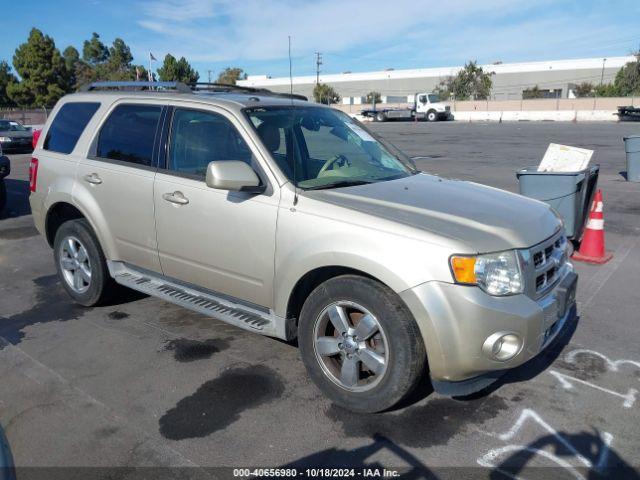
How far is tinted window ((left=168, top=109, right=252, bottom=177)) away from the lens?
3914mm

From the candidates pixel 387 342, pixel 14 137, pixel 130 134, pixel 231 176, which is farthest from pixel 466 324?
pixel 14 137

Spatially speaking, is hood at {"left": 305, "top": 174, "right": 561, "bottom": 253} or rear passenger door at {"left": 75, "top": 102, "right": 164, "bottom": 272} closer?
hood at {"left": 305, "top": 174, "right": 561, "bottom": 253}

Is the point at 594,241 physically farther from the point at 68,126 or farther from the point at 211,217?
the point at 68,126

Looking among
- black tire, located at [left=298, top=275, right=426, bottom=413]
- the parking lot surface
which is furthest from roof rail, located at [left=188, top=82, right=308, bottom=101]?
black tire, located at [left=298, top=275, right=426, bottom=413]

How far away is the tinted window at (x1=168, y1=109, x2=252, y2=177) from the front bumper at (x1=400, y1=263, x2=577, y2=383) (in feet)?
5.66

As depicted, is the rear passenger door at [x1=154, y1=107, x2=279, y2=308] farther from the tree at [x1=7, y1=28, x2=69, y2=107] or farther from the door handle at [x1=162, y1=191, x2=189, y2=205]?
the tree at [x1=7, y1=28, x2=69, y2=107]

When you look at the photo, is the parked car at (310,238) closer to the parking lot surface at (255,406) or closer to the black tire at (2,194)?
the parking lot surface at (255,406)

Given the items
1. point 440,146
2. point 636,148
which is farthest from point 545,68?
point 636,148

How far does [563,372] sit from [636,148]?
9.59m

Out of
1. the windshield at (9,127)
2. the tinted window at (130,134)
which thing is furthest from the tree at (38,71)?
the tinted window at (130,134)

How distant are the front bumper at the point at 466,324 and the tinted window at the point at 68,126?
3.60m

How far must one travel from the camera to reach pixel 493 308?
2.85 meters

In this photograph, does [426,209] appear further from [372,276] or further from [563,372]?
[563,372]

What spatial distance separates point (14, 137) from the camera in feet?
70.7
